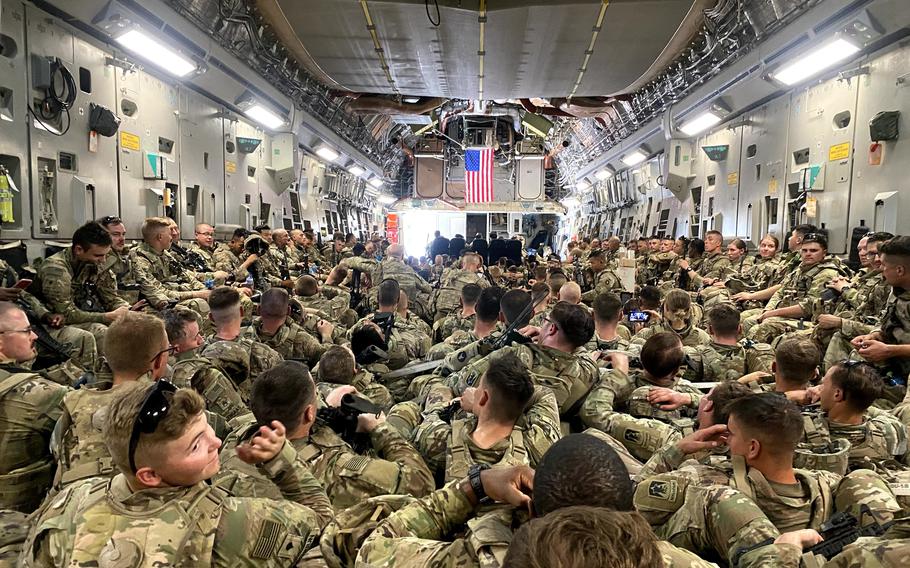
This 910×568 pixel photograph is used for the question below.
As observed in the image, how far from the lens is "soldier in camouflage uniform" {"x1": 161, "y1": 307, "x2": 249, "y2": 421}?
322 centimetres

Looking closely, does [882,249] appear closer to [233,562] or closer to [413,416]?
[413,416]

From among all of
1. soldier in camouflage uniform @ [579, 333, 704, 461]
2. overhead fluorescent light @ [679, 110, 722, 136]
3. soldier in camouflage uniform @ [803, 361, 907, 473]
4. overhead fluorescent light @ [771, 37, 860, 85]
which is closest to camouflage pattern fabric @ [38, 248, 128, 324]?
soldier in camouflage uniform @ [579, 333, 704, 461]

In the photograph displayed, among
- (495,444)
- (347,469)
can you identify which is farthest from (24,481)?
(495,444)

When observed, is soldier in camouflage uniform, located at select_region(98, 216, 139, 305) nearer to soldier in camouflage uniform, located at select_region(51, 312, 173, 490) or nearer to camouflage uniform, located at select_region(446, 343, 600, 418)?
soldier in camouflage uniform, located at select_region(51, 312, 173, 490)

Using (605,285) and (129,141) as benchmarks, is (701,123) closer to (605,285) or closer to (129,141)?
(605,285)

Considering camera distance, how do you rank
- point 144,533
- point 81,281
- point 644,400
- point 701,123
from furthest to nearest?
point 701,123
point 81,281
point 644,400
point 144,533

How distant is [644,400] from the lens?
3.24 meters

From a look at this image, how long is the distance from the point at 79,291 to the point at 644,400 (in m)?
4.91

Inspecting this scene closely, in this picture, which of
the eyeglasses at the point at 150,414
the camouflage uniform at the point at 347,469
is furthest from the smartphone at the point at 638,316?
the eyeglasses at the point at 150,414

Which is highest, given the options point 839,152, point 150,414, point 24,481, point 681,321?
point 839,152

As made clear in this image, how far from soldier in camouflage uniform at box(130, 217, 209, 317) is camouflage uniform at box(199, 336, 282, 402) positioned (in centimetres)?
247

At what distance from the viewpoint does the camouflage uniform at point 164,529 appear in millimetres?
1504

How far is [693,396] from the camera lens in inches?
124

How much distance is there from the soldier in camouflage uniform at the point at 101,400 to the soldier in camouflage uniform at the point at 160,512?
55 cm
